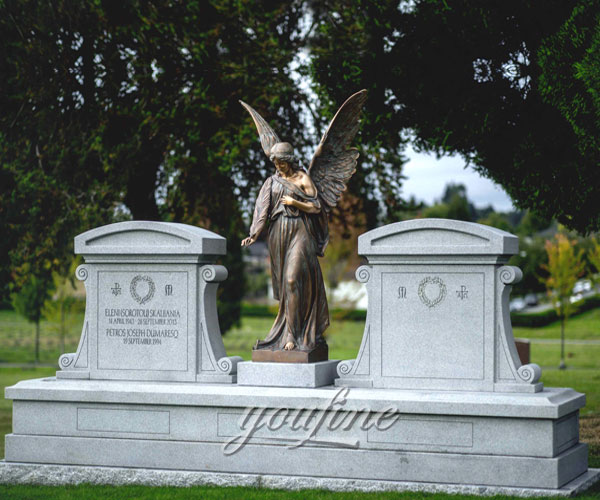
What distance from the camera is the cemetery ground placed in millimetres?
9312

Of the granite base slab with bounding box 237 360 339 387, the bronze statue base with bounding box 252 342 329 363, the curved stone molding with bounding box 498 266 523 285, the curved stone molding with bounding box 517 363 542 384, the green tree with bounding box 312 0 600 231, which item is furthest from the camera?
the green tree with bounding box 312 0 600 231

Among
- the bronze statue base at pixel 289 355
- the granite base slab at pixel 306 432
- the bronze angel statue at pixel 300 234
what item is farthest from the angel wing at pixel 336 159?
the granite base slab at pixel 306 432

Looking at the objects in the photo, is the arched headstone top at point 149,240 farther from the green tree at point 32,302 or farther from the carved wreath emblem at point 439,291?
the green tree at point 32,302

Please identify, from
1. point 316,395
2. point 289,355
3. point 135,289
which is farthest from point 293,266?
point 135,289

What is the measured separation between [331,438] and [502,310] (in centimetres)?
218

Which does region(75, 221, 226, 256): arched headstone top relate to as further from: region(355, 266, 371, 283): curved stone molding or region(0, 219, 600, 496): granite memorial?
region(355, 266, 371, 283): curved stone molding

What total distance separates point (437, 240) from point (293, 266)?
5.26 feet

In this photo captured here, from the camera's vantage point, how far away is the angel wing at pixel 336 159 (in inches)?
417

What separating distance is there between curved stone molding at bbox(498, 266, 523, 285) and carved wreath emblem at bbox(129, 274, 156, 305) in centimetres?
391

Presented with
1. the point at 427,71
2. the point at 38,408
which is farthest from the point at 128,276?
the point at 427,71

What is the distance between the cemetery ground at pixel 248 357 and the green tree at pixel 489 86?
156 inches

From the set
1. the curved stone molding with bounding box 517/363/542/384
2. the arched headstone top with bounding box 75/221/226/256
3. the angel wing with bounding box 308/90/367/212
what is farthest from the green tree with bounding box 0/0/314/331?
the curved stone molding with bounding box 517/363/542/384

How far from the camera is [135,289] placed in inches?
423

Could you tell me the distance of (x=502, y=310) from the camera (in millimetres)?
9492
